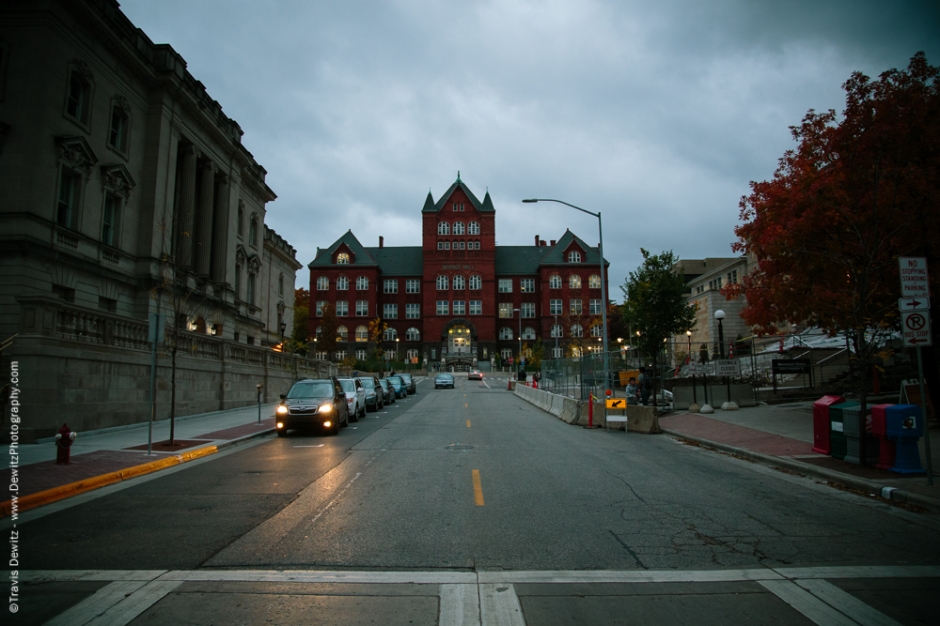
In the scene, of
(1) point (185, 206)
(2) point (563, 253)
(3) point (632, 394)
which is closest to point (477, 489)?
(3) point (632, 394)

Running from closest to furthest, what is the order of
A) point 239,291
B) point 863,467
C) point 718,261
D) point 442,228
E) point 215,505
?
point 215,505 → point 863,467 → point 239,291 → point 718,261 → point 442,228

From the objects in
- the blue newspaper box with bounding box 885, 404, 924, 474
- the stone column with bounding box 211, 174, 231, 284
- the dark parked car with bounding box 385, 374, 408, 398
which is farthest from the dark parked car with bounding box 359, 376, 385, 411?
the blue newspaper box with bounding box 885, 404, 924, 474

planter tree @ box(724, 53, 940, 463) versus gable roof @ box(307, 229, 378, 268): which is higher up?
gable roof @ box(307, 229, 378, 268)

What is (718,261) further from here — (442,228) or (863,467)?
(863,467)

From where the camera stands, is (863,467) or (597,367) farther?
(597,367)

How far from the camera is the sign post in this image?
872cm

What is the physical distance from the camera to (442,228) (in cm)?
9181

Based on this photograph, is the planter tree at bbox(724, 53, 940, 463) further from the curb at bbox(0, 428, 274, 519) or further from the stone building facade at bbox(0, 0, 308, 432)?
the stone building facade at bbox(0, 0, 308, 432)

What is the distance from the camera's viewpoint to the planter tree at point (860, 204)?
12.2 meters

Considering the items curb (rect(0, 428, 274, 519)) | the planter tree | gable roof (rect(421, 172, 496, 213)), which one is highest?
gable roof (rect(421, 172, 496, 213))

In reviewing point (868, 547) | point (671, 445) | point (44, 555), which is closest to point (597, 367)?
point (671, 445)

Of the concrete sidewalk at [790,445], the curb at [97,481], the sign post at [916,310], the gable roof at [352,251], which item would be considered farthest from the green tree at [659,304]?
the gable roof at [352,251]

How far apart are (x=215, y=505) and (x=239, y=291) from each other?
37.3m

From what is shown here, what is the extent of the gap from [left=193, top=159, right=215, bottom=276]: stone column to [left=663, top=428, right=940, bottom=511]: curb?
106ft
